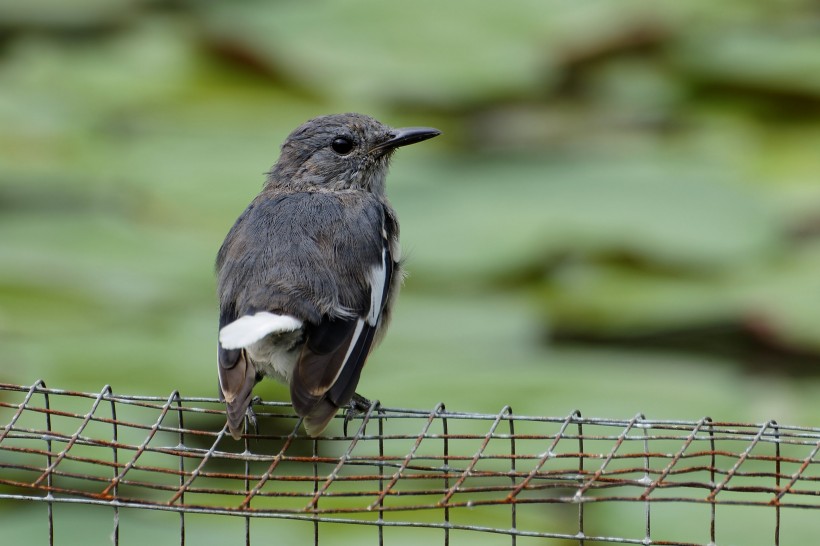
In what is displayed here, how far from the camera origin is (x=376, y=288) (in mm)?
3469

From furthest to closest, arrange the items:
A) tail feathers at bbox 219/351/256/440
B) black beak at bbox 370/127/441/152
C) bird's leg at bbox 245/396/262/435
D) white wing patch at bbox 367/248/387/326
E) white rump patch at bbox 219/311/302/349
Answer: black beak at bbox 370/127/441/152 → white wing patch at bbox 367/248/387/326 → bird's leg at bbox 245/396/262/435 → white rump patch at bbox 219/311/302/349 → tail feathers at bbox 219/351/256/440

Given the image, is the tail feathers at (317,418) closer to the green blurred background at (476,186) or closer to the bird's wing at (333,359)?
the bird's wing at (333,359)

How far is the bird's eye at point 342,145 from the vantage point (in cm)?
410

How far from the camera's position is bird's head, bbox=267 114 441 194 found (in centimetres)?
408

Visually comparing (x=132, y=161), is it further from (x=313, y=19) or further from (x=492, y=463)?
(x=492, y=463)

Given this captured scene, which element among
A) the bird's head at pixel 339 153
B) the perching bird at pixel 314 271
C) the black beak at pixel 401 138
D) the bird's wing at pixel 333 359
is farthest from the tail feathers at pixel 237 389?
the black beak at pixel 401 138

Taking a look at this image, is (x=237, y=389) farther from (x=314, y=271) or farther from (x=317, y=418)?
(x=314, y=271)

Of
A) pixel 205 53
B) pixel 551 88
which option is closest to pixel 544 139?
pixel 551 88

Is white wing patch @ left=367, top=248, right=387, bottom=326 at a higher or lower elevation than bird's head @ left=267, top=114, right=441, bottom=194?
lower

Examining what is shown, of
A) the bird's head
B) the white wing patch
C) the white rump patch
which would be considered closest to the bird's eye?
the bird's head

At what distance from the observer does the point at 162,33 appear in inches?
234

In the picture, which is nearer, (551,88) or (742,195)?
(742,195)

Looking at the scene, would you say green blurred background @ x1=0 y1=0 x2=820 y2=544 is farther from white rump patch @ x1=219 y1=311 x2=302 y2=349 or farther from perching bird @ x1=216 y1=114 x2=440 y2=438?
white rump patch @ x1=219 y1=311 x2=302 y2=349

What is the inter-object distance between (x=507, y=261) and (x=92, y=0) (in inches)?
112
